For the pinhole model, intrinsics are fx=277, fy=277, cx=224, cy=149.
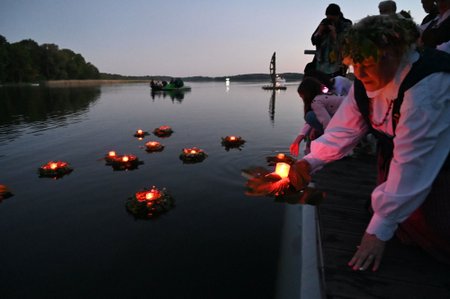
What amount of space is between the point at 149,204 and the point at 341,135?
5.04 meters

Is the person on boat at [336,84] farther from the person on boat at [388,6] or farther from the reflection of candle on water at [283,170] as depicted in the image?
the reflection of candle on water at [283,170]

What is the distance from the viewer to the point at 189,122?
2127 centimetres

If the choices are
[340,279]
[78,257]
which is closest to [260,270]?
[340,279]

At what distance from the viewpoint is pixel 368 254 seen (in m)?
2.24

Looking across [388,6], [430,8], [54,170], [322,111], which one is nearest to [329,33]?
[388,6]

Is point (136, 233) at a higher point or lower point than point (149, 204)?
lower

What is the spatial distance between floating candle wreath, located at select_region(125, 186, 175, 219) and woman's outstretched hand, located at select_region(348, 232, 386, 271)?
495cm

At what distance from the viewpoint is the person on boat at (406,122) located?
1813mm

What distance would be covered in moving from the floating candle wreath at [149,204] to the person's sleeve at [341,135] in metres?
4.64

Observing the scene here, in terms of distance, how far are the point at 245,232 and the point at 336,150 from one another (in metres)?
3.71

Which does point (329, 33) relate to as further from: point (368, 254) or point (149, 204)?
point (368, 254)

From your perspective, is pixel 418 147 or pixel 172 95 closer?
pixel 418 147

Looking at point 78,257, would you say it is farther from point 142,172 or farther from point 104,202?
point 142,172

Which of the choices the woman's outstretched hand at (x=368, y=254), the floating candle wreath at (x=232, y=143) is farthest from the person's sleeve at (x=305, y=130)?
the floating candle wreath at (x=232, y=143)
